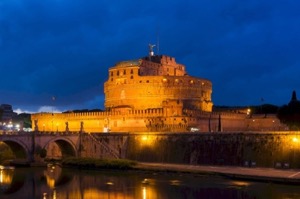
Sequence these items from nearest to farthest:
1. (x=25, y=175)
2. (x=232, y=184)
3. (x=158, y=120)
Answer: (x=232, y=184) < (x=25, y=175) < (x=158, y=120)

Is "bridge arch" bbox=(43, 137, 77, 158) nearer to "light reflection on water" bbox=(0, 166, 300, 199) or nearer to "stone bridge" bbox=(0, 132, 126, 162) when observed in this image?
"stone bridge" bbox=(0, 132, 126, 162)

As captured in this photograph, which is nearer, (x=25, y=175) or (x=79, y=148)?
(x=25, y=175)

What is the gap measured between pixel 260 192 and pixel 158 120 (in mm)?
33568

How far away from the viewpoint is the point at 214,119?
7131 centimetres

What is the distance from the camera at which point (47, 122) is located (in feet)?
276

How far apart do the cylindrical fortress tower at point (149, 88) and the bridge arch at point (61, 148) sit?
1394 centimetres

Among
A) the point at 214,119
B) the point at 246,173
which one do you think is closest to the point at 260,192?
the point at 246,173

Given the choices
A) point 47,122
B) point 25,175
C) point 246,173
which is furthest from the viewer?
point 47,122

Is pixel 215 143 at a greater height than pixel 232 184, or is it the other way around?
pixel 215 143

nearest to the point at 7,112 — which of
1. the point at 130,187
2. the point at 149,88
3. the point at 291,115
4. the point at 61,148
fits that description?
the point at 149,88

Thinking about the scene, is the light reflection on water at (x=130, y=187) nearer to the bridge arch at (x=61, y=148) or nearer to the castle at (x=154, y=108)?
the bridge arch at (x=61, y=148)

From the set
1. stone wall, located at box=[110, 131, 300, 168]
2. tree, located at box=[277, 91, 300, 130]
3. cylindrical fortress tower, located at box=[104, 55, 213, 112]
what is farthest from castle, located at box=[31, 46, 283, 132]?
stone wall, located at box=[110, 131, 300, 168]

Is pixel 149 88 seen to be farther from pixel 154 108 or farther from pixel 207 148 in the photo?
pixel 207 148

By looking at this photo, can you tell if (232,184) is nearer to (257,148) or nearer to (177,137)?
(257,148)
